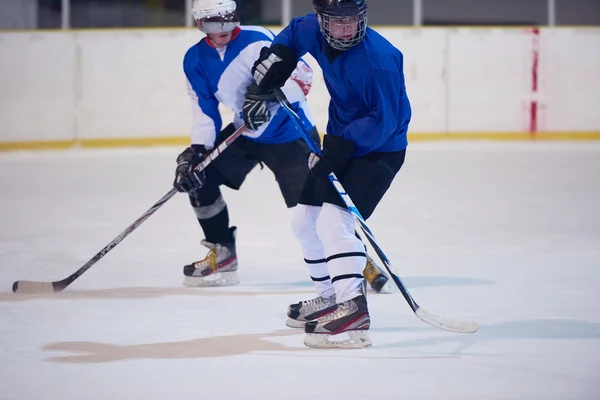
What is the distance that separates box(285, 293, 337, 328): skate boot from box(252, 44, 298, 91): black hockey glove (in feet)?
2.19

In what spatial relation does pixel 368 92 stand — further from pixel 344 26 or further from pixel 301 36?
pixel 301 36

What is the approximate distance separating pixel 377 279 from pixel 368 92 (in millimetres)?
953

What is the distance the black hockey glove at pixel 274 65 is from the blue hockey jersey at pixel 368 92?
113mm

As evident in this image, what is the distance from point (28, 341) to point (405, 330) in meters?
1.07

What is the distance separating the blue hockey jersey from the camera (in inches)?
115

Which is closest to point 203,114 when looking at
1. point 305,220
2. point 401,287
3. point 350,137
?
point 305,220

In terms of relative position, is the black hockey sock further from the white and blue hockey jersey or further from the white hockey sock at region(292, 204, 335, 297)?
the white hockey sock at region(292, 204, 335, 297)

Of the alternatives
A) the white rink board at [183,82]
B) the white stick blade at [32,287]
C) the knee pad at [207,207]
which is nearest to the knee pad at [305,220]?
the knee pad at [207,207]

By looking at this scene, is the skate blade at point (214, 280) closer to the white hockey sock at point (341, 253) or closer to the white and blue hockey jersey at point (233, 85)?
the white and blue hockey jersey at point (233, 85)

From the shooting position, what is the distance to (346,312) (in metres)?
2.99

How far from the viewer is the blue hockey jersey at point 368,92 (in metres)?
2.92

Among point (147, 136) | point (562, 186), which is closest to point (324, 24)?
point (562, 186)

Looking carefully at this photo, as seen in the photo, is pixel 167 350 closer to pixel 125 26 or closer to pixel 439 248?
pixel 439 248

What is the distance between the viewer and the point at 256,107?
338 centimetres
